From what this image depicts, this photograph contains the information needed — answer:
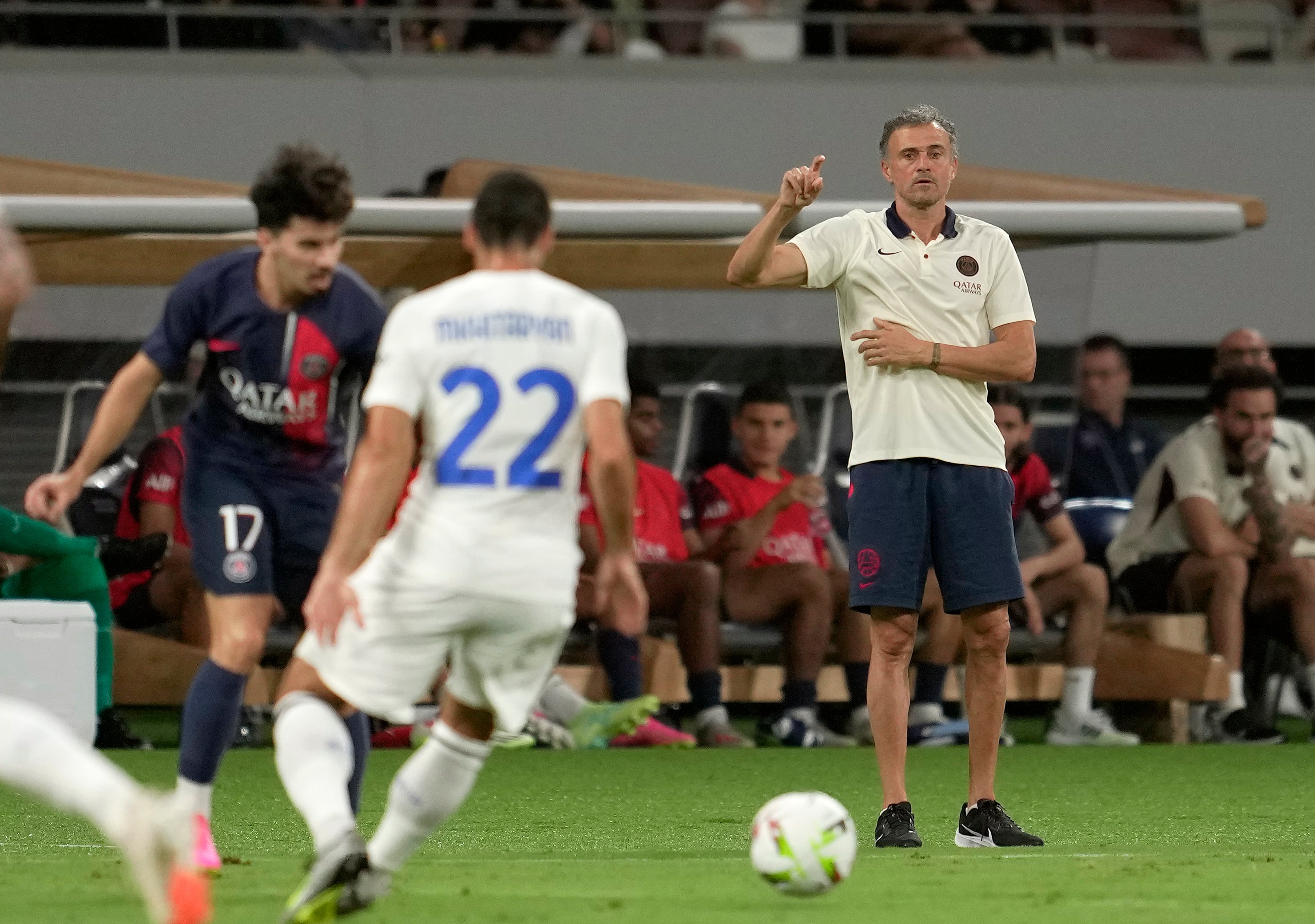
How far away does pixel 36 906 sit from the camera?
4.17m

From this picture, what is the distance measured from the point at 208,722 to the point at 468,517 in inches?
50.5

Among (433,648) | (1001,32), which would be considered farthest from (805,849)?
(1001,32)

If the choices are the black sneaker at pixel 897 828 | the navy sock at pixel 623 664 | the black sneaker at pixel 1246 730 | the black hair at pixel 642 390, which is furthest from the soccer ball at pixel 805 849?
the black sneaker at pixel 1246 730

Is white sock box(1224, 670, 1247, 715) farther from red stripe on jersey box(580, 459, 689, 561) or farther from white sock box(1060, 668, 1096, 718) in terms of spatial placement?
red stripe on jersey box(580, 459, 689, 561)

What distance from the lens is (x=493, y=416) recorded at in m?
3.98

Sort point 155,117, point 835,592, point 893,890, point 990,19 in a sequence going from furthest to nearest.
Result: point 990,19, point 155,117, point 835,592, point 893,890

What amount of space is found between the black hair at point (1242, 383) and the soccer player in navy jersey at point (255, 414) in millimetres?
5964

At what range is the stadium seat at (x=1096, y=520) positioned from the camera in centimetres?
1089

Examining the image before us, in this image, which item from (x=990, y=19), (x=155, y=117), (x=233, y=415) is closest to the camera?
(x=233, y=415)

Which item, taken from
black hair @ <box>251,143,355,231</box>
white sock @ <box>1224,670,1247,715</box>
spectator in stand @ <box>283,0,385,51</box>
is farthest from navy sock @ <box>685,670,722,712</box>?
spectator in stand @ <box>283,0,385,51</box>

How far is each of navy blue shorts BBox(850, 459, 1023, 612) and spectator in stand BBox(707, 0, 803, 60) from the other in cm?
885

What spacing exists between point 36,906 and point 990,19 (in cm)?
1146

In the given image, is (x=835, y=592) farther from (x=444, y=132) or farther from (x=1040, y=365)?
(x=444, y=132)

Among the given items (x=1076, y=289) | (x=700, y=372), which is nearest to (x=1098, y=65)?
(x=1076, y=289)
